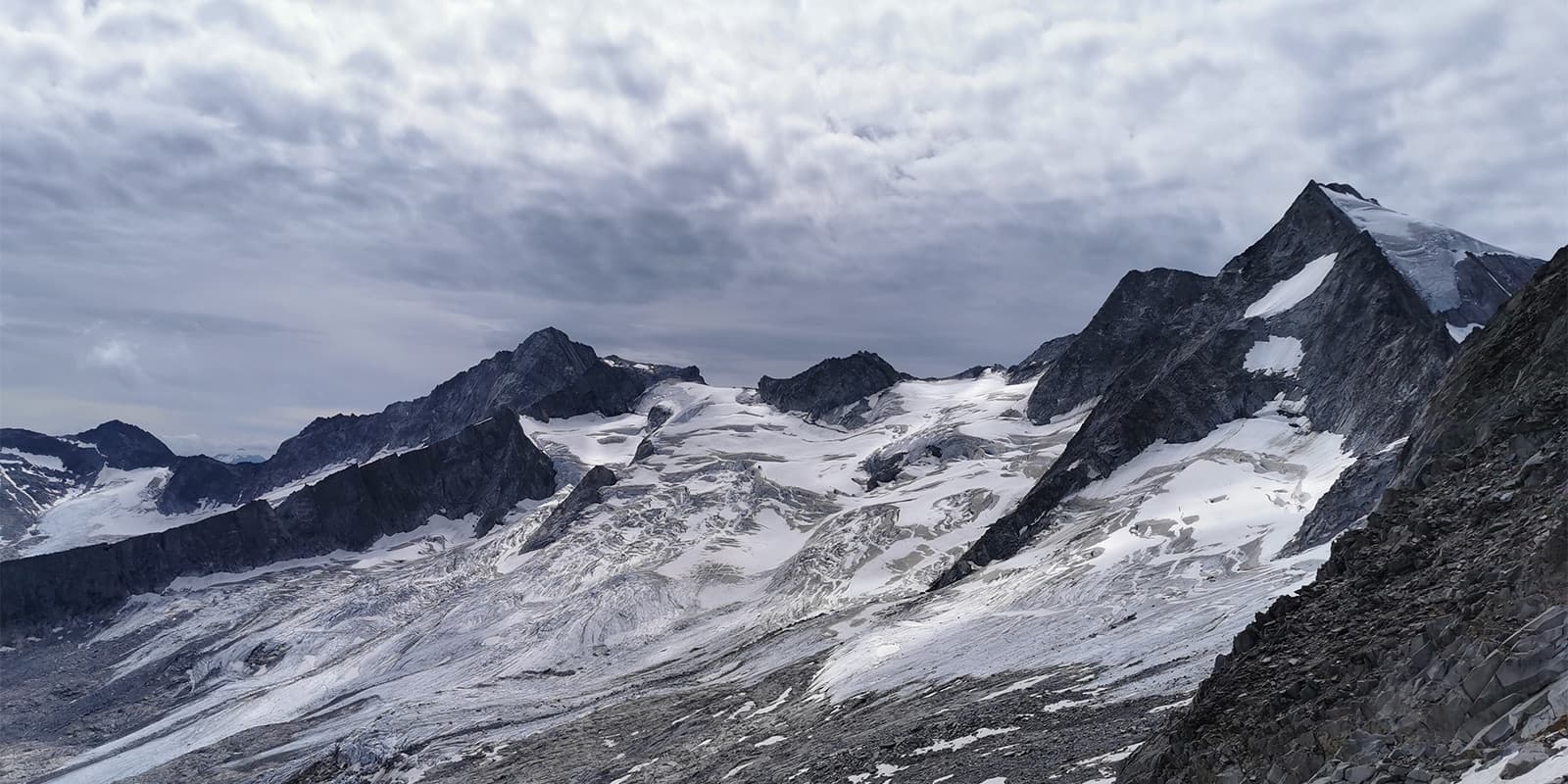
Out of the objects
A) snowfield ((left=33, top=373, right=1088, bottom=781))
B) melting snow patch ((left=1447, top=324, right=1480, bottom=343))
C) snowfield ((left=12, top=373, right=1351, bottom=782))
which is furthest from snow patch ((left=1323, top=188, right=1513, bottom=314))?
snowfield ((left=33, top=373, right=1088, bottom=781))

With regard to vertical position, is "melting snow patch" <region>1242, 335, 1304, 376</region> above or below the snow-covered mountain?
above

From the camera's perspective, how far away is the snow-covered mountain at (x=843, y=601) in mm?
56219

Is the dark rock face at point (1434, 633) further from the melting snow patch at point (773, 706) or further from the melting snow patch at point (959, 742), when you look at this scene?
the melting snow patch at point (773, 706)

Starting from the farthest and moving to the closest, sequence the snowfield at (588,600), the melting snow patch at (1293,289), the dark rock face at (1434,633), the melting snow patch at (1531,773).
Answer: the melting snow patch at (1293,289) → the snowfield at (588,600) → the dark rock face at (1434,633) → the melting snow patch at (1531,773)

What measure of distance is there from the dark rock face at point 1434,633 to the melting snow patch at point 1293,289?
358ft

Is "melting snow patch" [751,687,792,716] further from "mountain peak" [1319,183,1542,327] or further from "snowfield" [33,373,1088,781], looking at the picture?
"mountain peak" [1319,183,1542,327]

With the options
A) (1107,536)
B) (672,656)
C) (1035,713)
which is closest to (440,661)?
(672,656)

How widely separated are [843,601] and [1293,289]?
80310 millimetres

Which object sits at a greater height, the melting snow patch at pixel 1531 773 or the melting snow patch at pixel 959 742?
the melting snow patch at pixel 1531 773

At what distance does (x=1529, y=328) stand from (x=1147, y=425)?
90.0 metres

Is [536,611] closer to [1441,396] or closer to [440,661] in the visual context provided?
[440,661]

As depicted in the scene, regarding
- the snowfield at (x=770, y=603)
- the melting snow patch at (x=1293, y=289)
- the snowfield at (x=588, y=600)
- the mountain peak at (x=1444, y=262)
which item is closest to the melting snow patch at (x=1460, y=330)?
the mountain peak at (x=1444, y=262)

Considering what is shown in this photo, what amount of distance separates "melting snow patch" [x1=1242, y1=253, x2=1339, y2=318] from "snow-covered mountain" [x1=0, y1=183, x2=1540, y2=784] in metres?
0.74

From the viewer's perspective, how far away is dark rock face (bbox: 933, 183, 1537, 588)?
3947 inches
